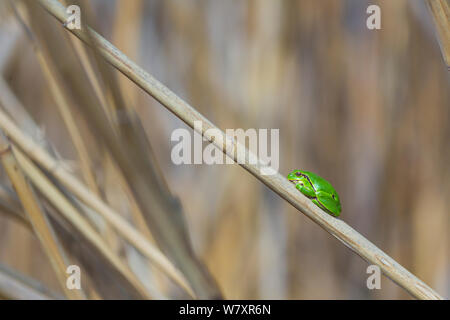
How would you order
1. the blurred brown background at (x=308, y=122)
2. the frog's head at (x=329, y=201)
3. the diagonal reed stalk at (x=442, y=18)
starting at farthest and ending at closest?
the blurred brown background at (x=308, y=122)
the frog's head at (x=329, y=201)
the diagonal reed stalk at (x=442, y=18)

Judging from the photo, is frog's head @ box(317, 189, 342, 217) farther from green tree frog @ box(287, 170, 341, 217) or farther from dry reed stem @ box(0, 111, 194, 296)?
dry reed stem @ box(0, 111, 194, 296)

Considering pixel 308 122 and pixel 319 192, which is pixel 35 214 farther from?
pixel 308 122

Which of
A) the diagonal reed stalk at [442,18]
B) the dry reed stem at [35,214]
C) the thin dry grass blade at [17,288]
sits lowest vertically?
the thin dry grass blade at [17,288]

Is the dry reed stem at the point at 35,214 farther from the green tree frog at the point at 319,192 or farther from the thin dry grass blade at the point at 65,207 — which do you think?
the green tree frog at the point at 319,192

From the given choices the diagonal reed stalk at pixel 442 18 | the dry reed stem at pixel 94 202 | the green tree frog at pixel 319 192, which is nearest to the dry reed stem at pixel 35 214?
the dry reed stem at pixel 94 202
